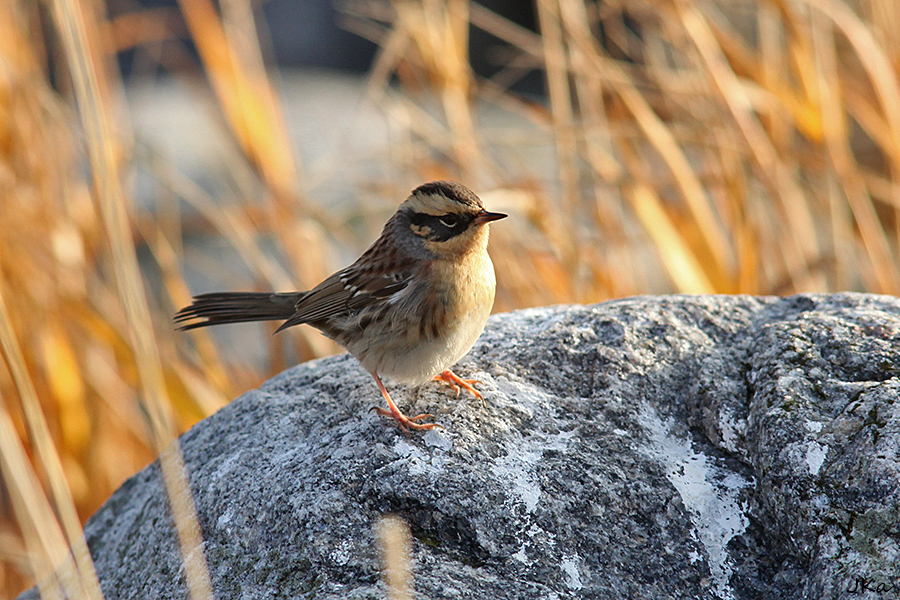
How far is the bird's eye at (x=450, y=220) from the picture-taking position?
2.79 metres

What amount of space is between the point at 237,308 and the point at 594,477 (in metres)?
1.64

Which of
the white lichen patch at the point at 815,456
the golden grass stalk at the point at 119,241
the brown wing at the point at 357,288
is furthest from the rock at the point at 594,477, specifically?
the brown wing at the point at 357,288

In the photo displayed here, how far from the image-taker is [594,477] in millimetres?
2014

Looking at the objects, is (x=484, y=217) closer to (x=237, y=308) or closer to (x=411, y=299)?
(x=411, y=299)

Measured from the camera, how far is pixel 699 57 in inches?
146

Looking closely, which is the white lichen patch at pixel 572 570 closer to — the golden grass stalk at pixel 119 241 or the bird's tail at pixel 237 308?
the golden grass stalk at pixel 119 241

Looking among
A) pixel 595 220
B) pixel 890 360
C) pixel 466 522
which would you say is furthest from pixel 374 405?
pixel 595 220

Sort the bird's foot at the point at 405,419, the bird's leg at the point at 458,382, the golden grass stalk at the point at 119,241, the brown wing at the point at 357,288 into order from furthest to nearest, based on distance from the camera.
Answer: the brown wing at the point at 357,288, the bird's leg at the point at 458,382, the bird's foot at the point at 405,419, the golden grass stalk at the point at 119,241

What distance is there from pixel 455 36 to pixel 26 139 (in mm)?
2223

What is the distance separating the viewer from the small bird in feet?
8.45

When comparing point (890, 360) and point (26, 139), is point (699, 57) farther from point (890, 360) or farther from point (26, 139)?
point (26, 139)

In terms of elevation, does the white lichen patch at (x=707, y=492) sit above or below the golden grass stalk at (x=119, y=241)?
below

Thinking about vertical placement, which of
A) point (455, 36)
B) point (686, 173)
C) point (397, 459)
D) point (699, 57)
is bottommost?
point (397, 459)

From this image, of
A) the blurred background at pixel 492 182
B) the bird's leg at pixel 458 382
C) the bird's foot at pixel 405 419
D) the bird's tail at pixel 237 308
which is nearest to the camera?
the bird's foot at pixel 405 419
